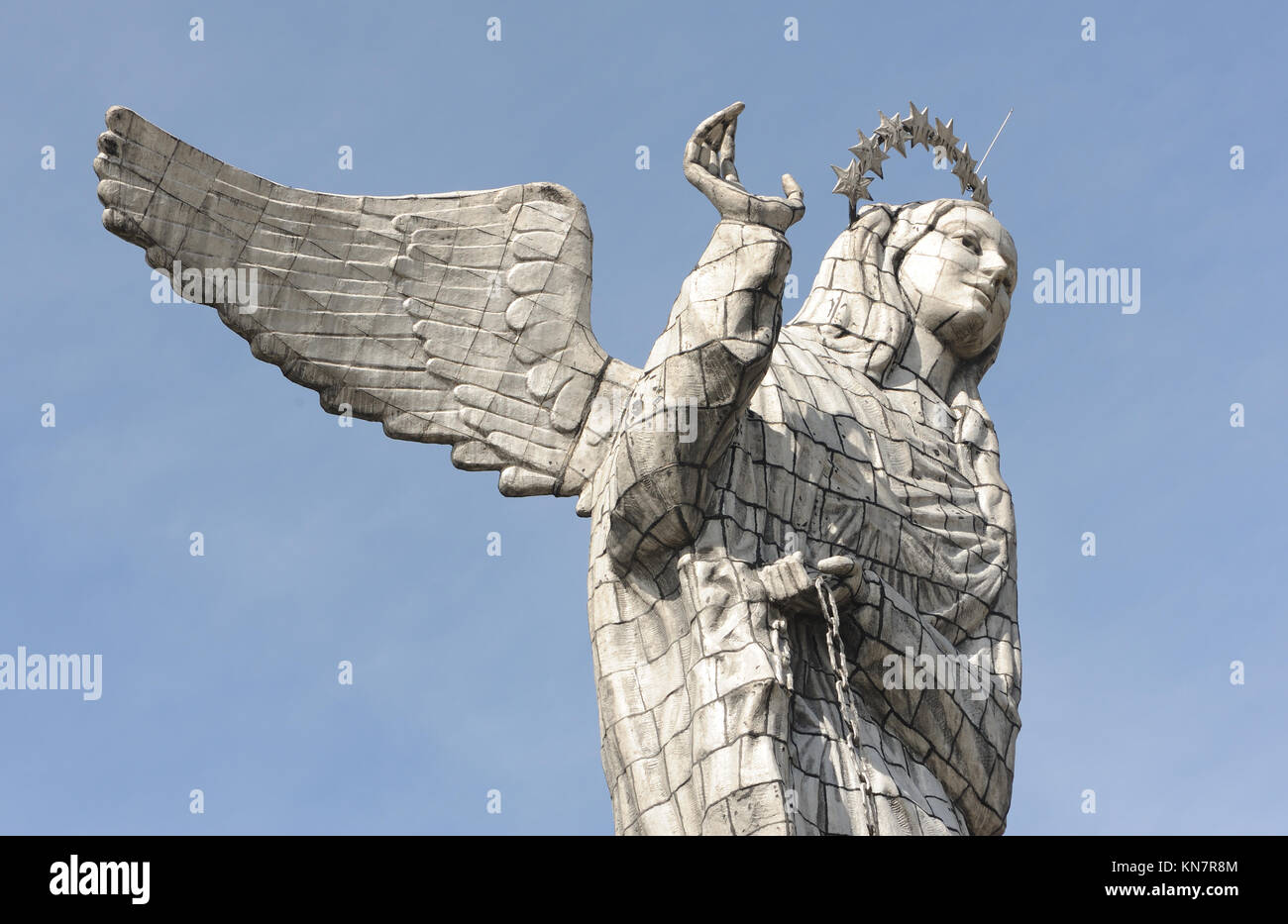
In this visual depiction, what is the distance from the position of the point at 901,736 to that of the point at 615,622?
166cm

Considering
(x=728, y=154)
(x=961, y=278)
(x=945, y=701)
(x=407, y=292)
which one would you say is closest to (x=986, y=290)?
(x=961, y=278)

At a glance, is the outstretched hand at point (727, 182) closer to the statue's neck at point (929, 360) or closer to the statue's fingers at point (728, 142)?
the statue's fingers at point (728, 142)

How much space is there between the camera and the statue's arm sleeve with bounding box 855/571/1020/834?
1379 centimetres

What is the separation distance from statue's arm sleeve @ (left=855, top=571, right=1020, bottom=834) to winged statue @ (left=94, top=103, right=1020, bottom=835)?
0.02 metres

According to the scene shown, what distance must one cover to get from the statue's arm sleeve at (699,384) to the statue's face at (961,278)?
7.86 ft

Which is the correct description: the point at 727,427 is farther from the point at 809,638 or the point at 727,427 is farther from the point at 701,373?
the point at 809,638

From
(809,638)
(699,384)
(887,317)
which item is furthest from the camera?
(887,317)

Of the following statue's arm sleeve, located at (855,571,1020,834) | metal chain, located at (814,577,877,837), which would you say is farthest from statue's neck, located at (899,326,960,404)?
metal chain, located at (814,577,877,837)

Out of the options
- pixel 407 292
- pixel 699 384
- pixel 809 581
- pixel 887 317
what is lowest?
pixel 809 581

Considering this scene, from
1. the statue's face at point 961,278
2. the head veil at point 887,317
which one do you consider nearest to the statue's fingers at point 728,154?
the head veil at point 887,317

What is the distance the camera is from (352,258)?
15.0m

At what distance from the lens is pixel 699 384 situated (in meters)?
13.3

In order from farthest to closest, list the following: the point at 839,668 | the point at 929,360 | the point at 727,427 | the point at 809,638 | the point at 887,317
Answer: the point at 929,360 → the point at 887,317 → the point at 809,638 → the point at 839,668 → the point at 727,427

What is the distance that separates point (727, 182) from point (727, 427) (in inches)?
53.3
